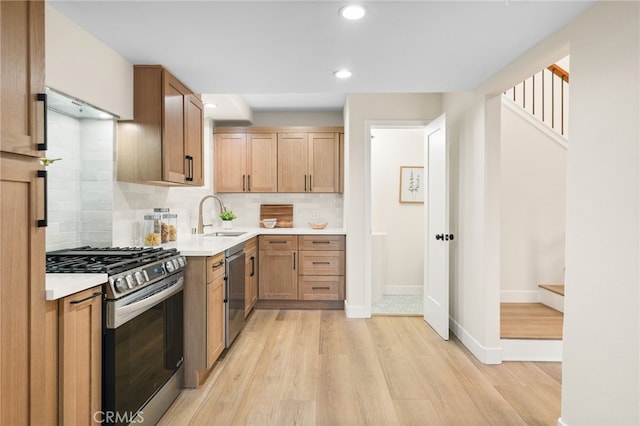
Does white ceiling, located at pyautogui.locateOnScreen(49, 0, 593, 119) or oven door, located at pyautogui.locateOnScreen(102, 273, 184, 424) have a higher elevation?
white ceiling, located at pyautogui.locateOnScreen(49, 0, 593, 119)

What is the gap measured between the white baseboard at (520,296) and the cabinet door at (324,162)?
2.34 m

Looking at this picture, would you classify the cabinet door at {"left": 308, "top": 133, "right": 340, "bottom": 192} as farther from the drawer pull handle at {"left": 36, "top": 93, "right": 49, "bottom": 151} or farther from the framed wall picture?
the drawer pull handle at {"left": 36, "top": 93, "right": 49, "bottom": 151}

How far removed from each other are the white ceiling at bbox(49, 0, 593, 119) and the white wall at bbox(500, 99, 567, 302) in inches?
52.9

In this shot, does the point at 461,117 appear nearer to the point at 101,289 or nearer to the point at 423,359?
the point at 423,359

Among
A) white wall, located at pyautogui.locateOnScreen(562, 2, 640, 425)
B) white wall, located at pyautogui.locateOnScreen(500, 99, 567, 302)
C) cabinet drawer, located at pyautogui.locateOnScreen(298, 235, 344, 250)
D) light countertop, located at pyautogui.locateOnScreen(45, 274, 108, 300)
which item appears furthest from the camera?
cabinet drawer, located at pyautogui.locateOnScreen(298, 235, 344, 250)

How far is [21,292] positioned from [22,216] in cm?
28

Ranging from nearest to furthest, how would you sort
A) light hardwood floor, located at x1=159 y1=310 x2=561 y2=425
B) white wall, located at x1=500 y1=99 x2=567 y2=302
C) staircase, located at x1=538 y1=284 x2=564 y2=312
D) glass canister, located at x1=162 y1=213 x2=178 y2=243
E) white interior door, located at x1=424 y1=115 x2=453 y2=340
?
1. light hardwood floor, located at x1=159 y1=310 x2=561 y2=425
2. glass canister, located at x1=162 y1=213 x2=178 y2=243
3. white interior door, located at x1=424 y1=115 x2=453 y2=340
4. staircase, located at x1=538 y1=284 x2=564 y2=312
5. white wall, located at x1=500 y1=99 x2=567 y2=302

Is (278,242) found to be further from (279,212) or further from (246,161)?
(246,161)

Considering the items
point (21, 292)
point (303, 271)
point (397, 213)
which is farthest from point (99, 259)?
point (397, 213)

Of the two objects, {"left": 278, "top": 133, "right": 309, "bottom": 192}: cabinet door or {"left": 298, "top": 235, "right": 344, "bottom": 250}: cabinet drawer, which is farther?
{"left": 278, "top": 133, "right": 309, "bottom": 192}: cabinet door

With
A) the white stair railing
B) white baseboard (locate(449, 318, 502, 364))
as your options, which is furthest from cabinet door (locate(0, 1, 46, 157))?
the white stair railing

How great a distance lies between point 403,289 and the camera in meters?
5.64

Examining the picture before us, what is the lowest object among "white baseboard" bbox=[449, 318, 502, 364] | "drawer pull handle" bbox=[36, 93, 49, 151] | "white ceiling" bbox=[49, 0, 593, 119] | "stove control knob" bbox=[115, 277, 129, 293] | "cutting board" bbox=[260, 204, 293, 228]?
"white baseboard" bbox=[449, 318, 502, 364]

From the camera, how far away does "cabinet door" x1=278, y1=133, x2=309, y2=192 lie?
5.23 metres
